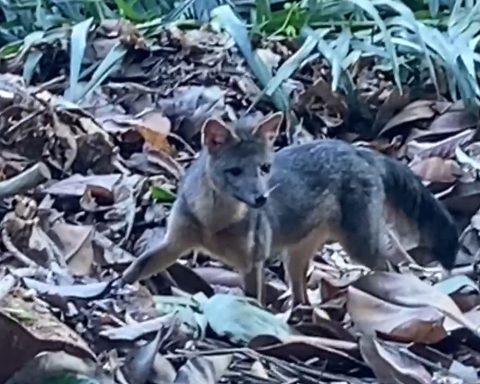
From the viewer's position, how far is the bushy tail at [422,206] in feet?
16.9

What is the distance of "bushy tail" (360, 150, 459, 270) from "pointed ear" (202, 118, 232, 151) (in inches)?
24.8

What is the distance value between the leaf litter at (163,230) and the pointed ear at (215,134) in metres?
0.44

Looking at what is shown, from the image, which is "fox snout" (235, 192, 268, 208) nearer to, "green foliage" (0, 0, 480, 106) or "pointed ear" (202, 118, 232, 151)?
"pointed ear" (202, 118, 232, 151)

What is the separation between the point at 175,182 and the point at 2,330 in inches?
101

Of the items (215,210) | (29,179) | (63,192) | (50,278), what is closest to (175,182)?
(63,192)

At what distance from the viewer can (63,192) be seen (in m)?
5.48

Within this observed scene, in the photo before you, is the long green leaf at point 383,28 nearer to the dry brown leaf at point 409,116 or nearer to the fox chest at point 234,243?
the dry brown leaf at point 409,116

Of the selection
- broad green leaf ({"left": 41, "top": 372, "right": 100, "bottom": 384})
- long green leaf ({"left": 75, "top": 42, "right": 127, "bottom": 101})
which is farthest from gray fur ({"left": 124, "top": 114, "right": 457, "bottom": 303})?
long green leaf ({"left": 75, "top": 42, "right": 127, "bottom": 101})

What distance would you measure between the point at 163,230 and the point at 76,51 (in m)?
1.70

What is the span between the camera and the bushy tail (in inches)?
203

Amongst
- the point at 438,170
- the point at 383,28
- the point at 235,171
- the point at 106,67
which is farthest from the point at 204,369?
the point at 383,28

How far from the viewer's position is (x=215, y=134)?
4.72 m

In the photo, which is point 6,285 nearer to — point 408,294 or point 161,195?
point 408,294

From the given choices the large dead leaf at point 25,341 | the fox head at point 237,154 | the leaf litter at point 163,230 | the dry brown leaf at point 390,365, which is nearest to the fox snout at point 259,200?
the fox head at point 237,154
